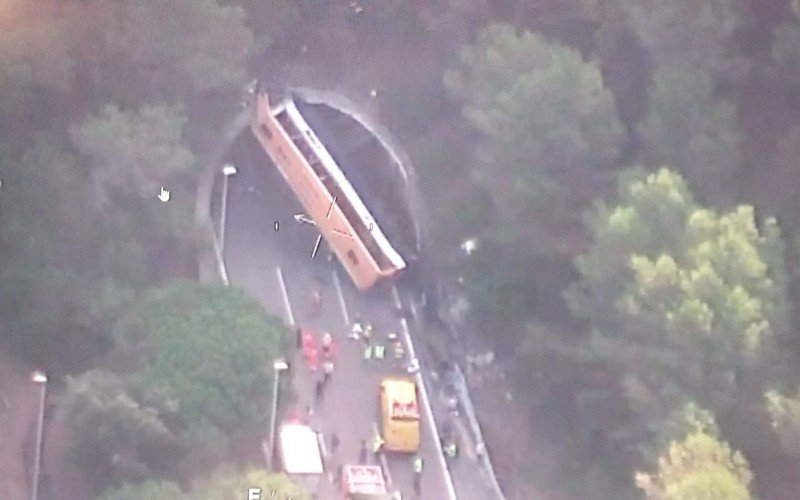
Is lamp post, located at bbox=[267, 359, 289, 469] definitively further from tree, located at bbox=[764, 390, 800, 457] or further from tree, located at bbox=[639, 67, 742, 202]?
tree, located at bbox=[764, 390, 800, 457]

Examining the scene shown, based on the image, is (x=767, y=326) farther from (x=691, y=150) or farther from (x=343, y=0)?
(x=343, y=0)

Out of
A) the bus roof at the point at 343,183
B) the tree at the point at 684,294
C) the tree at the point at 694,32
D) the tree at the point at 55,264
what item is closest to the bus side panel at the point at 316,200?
the bus roof at the point at 343,183

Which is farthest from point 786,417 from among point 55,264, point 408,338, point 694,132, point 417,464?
point 55,264

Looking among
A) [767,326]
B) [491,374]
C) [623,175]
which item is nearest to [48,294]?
[491,374]

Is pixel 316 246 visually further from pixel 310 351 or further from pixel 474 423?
pixel 474 423

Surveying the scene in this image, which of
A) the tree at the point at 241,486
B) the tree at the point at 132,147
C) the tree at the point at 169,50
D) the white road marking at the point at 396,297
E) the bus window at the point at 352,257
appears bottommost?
the tree at the point at 241,486

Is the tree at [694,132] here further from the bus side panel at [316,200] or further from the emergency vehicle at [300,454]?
the emergency vehicle at [300,454]

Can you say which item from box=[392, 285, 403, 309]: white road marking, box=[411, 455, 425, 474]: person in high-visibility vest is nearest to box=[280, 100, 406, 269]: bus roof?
box=[392, 285, 403, 309]: white road marking
